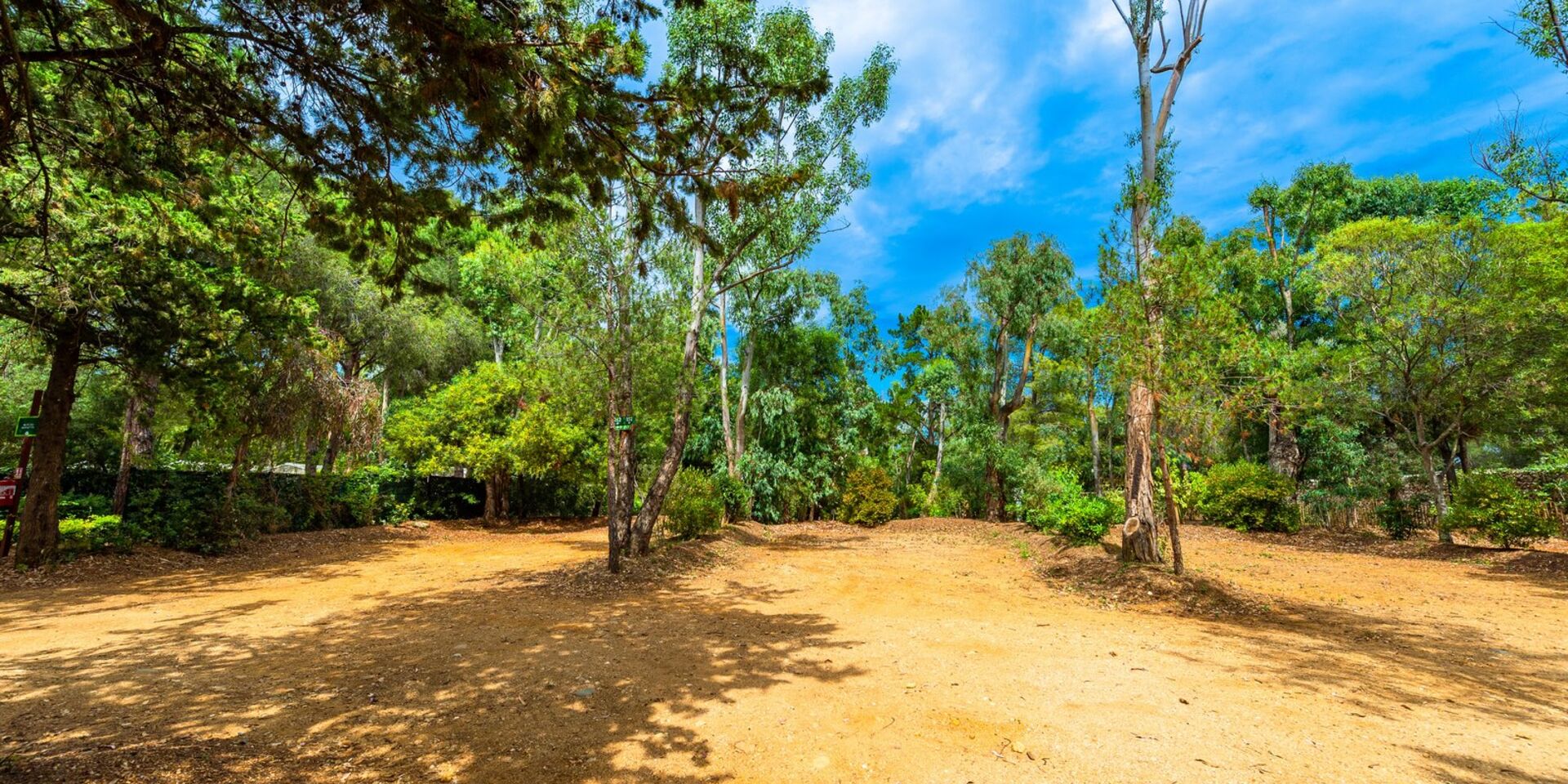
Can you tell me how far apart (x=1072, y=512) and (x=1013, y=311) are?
10032 millimetres

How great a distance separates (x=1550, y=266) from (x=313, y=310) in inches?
939

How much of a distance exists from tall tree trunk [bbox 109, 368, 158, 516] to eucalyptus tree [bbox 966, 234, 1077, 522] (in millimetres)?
19231

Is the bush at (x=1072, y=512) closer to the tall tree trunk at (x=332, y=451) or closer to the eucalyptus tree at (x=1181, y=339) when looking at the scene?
the eucalyptus tree at (x=1181, y=339)

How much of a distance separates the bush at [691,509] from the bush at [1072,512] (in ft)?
22.9

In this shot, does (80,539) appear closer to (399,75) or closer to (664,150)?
(399,75)

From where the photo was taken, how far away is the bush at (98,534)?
947 centimetres

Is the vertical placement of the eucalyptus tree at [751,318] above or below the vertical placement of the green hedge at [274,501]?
above

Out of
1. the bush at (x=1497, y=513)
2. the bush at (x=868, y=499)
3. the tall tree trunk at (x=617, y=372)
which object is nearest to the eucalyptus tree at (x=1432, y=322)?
the bush at (x=1497, y=513)

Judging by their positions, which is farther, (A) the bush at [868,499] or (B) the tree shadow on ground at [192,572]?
(A) the bush at [868,499]

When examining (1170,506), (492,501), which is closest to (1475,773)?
(1170,506)

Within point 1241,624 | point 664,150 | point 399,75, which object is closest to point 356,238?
point 399,75

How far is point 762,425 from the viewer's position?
1914 centimetres

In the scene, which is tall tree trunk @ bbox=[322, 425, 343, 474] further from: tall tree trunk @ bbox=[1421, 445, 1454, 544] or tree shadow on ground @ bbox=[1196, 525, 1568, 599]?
tall tree trunk @ bbox=[1421, 445, 1454, 544]

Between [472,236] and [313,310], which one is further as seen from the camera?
[472,236]
